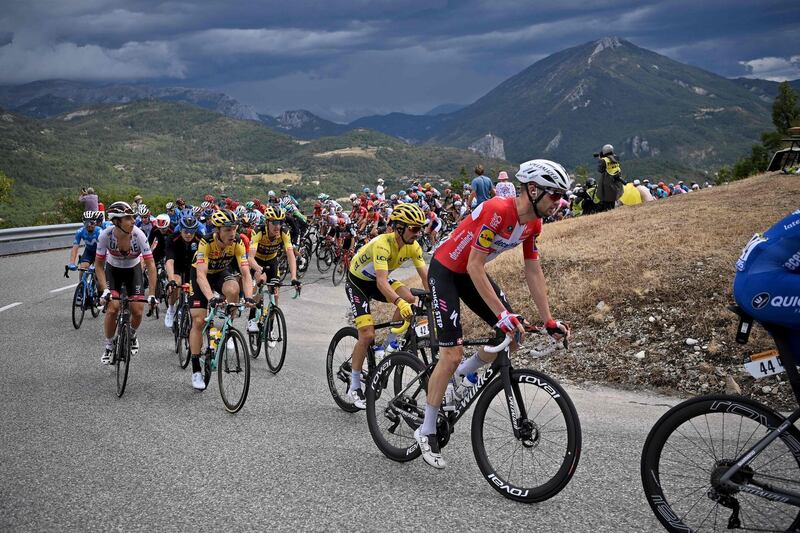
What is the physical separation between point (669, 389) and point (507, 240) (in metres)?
3.81

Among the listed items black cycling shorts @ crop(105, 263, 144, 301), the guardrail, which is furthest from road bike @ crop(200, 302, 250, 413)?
the guardrail

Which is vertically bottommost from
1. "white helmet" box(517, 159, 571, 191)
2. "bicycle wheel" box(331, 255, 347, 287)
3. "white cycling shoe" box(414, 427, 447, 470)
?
"bicycle wheel" box(331, 255, 347, 287)

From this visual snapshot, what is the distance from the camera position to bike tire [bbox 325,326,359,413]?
7.03m

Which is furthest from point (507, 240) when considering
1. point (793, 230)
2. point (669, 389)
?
point (669, 389)

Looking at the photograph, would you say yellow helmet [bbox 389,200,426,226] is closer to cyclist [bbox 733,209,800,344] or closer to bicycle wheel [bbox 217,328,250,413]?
bicycle wheel [bbox 217,328,250,413]

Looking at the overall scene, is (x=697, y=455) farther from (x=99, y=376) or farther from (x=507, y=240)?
(x=99, y=376)

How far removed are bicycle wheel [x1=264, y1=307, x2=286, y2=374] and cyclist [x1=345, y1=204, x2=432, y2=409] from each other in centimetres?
211

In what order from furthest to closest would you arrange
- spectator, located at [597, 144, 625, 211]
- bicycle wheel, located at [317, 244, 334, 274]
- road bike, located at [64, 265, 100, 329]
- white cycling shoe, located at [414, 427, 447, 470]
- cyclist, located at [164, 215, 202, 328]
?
bicycle wheel, located at [317, 244, 334, 274] → spectator, located at [597, 144, 625, 211] → road bike, located at [64, 265, 100, 329] → cyclist, located at [164, 215, 202, 328] → white cycling shoe, located at [414, 427, 447, 470]

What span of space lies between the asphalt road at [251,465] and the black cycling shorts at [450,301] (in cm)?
116

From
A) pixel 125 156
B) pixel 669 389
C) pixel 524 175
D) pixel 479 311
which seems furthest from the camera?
pixel 125 156

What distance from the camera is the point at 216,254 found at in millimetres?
8305

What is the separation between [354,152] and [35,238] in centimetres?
16805

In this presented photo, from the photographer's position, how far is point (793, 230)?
3529 mm

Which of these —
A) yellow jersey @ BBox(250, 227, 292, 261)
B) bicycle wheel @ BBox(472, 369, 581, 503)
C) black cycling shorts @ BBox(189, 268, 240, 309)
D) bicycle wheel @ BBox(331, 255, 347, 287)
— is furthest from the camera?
bicycle wheel @ BBox(331, 255, 347, 287)
